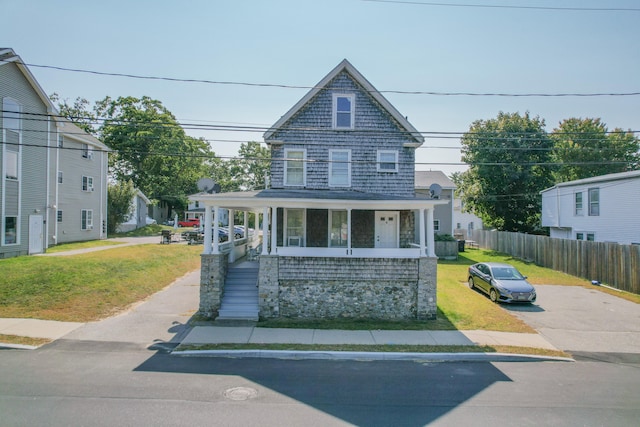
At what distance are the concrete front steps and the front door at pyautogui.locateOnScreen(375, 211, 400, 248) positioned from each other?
582 centimetres

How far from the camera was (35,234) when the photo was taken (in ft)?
75.9

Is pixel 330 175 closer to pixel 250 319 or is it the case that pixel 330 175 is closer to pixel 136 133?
pixel 250 319

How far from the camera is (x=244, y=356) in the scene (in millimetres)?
10227

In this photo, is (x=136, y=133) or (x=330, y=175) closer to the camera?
(x=330, y=175)

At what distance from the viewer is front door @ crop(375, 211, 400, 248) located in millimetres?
17453

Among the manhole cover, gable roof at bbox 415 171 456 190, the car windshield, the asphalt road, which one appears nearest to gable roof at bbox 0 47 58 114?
the asphalt road

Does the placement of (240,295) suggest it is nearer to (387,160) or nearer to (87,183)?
(387,160)

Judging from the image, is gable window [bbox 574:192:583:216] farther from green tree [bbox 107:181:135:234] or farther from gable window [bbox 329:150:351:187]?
green tree [bbox 107:181:135:234]

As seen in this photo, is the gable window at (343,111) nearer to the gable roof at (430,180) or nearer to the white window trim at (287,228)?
the white window trim at (287,228)

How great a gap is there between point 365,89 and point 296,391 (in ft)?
45.2

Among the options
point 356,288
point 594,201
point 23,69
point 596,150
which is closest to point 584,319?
point 356,288

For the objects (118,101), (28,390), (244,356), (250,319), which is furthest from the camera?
(118,101)

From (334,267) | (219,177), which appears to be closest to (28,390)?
(334,267)

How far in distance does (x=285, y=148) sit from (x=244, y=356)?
10.1 meters
